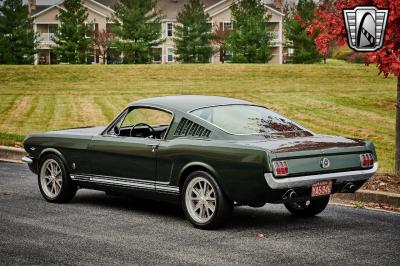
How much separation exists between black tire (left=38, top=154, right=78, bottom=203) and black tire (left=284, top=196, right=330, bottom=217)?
2.82 metres

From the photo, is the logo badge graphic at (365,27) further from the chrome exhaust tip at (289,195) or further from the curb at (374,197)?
the chrome exhaust tip at (289,195)

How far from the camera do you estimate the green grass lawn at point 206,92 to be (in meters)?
25.6

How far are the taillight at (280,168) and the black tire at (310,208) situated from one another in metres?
1.48

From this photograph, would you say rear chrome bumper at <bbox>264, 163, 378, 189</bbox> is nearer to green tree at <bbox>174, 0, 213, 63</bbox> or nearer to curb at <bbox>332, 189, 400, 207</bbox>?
curb at <bbox>332, 189, 400, 207</bbox>

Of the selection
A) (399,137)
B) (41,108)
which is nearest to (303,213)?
(399,137)

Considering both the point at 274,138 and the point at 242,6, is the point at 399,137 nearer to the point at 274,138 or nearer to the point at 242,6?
the point at 274,138

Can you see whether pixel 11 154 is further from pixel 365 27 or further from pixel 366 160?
pixel 366 160

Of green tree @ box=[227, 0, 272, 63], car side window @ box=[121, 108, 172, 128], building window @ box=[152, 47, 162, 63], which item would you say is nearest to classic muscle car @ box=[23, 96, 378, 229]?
car side window @ box=[121, 108, 172, 128]

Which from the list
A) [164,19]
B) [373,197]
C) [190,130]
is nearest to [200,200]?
[190,130]

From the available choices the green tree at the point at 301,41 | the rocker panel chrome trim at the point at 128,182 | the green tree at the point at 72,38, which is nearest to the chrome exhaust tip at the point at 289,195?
the rocker panel chrome trim at the point at 128,182

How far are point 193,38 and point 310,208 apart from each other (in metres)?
54.6

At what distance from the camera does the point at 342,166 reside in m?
8.38

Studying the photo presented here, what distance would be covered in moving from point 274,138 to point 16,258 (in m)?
3.09

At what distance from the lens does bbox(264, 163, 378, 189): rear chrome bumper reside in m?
7.76
